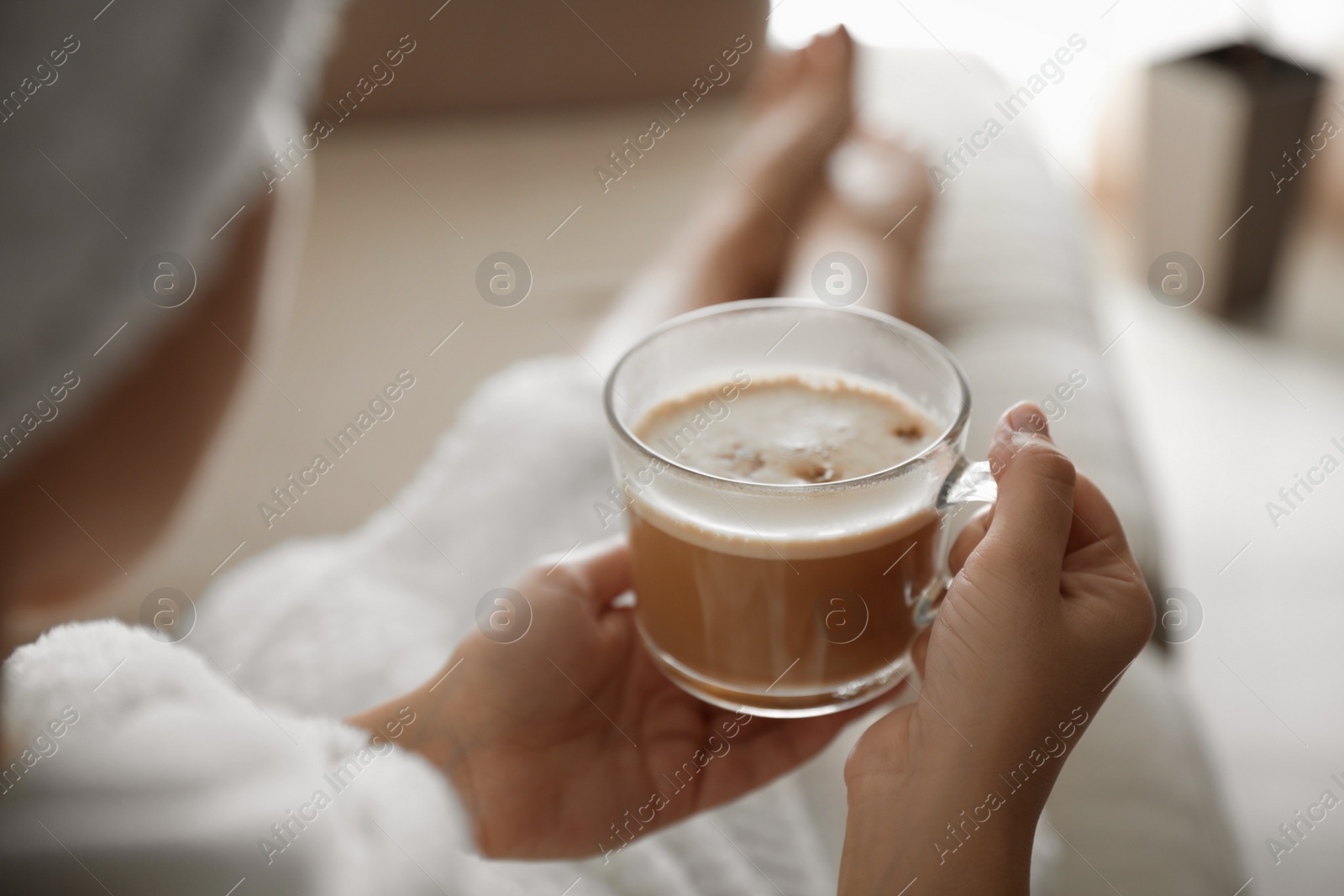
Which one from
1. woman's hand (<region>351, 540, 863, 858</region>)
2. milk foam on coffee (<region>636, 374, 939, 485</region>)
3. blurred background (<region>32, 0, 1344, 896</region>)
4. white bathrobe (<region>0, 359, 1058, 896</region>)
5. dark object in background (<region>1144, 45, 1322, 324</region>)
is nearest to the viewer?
white bathrobe (<region>0, 359, 1058, 896</region>)

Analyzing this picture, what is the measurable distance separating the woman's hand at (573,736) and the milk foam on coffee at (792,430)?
20 cm

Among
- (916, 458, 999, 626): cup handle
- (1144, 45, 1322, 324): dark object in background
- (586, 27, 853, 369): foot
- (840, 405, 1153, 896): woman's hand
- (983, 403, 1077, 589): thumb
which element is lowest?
(1144, 45, 1322, 324): dark object in background

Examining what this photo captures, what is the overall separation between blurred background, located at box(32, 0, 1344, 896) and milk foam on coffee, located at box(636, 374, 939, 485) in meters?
0.33

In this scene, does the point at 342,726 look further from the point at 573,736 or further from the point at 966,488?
the point at 966,488

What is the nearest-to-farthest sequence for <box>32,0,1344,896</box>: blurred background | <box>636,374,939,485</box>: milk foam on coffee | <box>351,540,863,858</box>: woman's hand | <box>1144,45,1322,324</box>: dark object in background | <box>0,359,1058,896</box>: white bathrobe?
1. <box>0,359,1058,896</box>: white bathrobe
2. <box>636,374,939,485</box>: milk foam on coffee
3. <box>351,540,863,858</box>: woman's hand
4. <box>32,0,1344,896</box>: blurred background
5. <box>1144,45,1322,324</box>: dark object in background

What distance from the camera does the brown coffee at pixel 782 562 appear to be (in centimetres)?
65

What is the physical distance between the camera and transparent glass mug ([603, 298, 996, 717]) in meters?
0.63

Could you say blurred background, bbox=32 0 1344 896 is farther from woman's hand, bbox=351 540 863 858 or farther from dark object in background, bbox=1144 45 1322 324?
woman's hand, bbox=351 540 863 858

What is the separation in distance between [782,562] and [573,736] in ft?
0.98

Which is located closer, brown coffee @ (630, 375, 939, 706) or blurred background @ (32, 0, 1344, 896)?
brown coffee @ (630, 375, 939, 706)

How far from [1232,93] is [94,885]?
2.53m

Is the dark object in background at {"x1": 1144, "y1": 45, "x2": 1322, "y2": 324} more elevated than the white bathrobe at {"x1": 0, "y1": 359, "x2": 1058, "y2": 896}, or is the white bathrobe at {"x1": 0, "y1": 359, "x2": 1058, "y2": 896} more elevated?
the white bathrobe at {"x1": 0, "y1": 359, "x2": 1058, "y2": 896}

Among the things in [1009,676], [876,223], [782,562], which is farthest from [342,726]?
[876,223]

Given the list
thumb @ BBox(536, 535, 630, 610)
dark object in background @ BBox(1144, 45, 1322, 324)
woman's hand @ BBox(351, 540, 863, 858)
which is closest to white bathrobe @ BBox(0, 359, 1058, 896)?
woman's hand @ BBox(351, 540, 863, 858)
